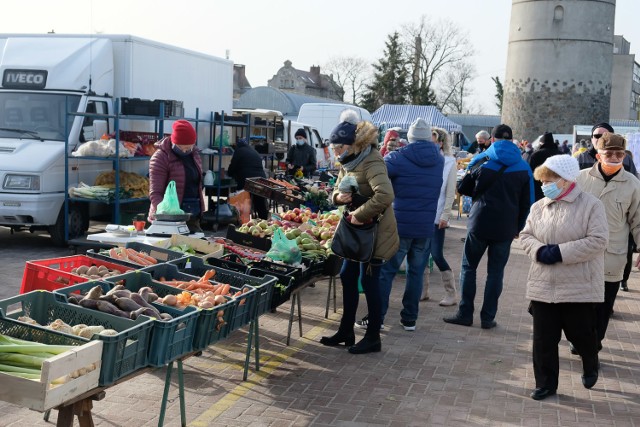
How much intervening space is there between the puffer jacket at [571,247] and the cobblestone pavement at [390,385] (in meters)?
0.87

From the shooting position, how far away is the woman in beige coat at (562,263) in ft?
18.3

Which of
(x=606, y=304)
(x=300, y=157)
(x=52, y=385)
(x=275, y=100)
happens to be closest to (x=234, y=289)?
(x=52, y=385)

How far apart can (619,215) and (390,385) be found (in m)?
2.55

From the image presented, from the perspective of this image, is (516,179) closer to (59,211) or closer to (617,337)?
(617,337)

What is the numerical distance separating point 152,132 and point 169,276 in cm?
745

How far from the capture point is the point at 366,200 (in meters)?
6.52

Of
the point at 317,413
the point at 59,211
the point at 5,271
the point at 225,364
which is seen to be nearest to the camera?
the point at 317,413

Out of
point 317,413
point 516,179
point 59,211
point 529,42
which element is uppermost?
point 529,42

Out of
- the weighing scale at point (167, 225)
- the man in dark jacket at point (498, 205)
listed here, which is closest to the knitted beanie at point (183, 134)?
the weighing scale at point (167, 225)

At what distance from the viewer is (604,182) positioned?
6.80 metres

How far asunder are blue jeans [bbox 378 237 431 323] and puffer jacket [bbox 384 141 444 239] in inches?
6.5

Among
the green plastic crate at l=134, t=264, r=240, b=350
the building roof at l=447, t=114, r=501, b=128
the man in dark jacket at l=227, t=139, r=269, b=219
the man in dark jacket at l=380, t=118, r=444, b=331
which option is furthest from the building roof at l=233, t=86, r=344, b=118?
the green plastic crate at l=134, t=264, r=240, b=350

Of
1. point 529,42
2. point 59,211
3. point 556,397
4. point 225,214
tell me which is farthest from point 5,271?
point 529,42

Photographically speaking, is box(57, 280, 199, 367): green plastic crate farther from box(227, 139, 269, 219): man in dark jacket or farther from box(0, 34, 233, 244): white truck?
box(227, 139, 269, 219): man in dark jacket
